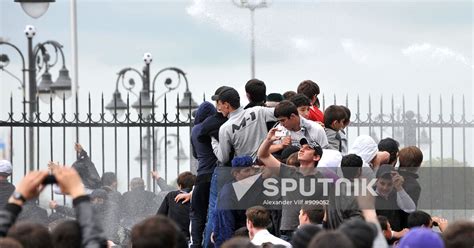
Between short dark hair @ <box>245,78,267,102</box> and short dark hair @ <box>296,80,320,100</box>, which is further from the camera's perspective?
short dark hair @ <box>296,80,320,100</box>

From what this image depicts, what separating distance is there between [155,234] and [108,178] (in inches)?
501

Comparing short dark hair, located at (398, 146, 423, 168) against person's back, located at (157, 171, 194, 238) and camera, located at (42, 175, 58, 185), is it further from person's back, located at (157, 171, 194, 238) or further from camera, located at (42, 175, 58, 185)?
camera, located at (42, 175, 58, 185)

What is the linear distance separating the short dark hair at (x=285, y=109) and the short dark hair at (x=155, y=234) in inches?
218

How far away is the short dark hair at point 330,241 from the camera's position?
317 inches

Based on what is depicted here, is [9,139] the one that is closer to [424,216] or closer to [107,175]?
[107,175]

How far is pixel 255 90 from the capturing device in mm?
14656

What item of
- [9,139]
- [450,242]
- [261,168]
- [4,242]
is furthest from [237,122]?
[9,139]

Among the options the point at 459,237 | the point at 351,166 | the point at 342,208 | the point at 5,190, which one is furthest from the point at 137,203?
the point at 459,237

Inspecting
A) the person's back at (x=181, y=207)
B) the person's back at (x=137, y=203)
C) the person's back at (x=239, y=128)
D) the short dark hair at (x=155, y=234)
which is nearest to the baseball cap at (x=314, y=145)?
the person's back at (x=239, y=128)

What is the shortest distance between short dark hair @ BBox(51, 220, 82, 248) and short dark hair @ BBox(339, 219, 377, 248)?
1.47 meters

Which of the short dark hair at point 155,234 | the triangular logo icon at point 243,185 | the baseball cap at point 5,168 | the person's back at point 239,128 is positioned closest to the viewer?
the short dark hair at point 155,234

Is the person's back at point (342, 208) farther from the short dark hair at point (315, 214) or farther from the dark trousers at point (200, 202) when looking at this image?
the dark trousers at point (200, 202)

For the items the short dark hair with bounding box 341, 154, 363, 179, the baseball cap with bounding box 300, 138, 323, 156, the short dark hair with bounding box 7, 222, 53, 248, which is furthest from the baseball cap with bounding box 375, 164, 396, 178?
the short dark hair with bounding box 7, 222, 53, 248

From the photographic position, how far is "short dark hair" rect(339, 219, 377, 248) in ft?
29.0
